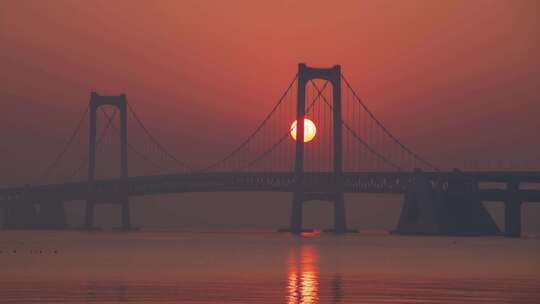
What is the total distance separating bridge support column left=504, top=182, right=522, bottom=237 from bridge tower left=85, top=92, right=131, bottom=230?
1401 inches

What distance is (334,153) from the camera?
109 m

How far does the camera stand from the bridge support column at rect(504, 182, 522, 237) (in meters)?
119

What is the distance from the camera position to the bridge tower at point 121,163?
128250mm

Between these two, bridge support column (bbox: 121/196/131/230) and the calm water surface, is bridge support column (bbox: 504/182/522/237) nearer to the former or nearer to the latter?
bridge support column (bbox: 121/196/131/230)

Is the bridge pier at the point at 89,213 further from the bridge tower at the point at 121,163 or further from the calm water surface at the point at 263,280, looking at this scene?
the calm water surface at the point at 263,280

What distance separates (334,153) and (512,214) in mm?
21325

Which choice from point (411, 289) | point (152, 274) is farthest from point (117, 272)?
point (411, 289)

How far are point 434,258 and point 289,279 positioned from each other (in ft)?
75.5

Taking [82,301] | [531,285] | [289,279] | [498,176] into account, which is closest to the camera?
[82,301]

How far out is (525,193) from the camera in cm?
11881

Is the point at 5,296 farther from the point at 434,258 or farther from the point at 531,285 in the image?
the point at 434,258

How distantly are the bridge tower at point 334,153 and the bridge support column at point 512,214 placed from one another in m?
16.4

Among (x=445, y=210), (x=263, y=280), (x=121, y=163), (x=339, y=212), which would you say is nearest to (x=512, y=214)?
(x=445, y=210)

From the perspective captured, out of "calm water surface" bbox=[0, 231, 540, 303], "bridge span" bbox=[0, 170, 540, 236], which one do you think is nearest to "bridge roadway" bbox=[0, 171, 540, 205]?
"bridge span" bbox=[0, 170, 540, 236]
